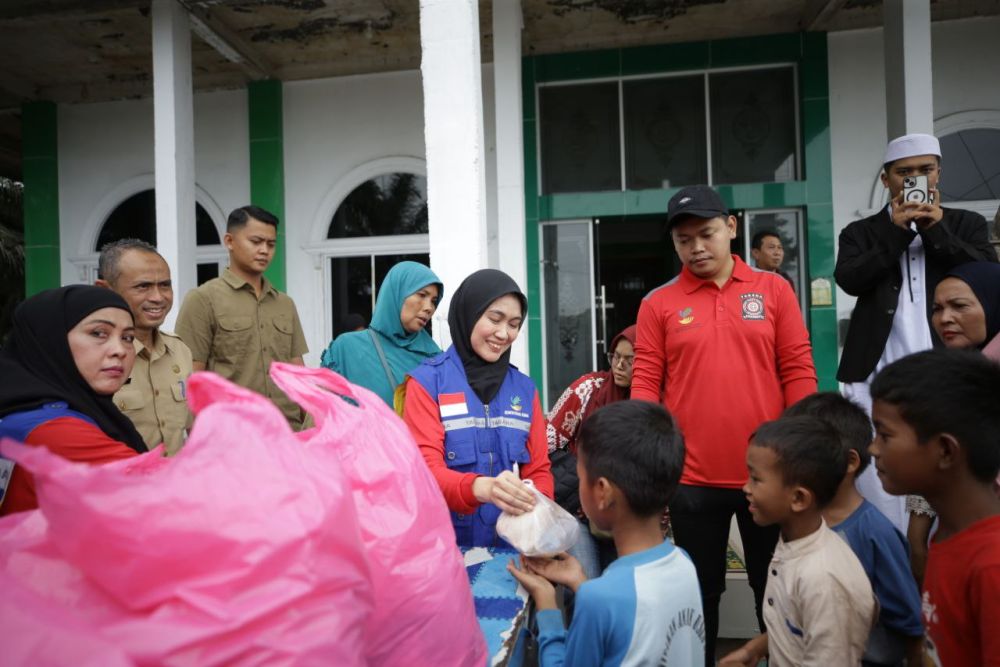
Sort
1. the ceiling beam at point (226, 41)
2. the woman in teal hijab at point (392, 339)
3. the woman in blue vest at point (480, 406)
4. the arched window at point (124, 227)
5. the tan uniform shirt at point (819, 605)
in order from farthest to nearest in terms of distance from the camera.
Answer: the arched window at point (124, 227)
the ceiling beam at point (226, 41)
the woman in teal hijab at point (392, 339)
the woman in blue vest at point (480, 406)
the tan uniform shirt at point (819, 605)

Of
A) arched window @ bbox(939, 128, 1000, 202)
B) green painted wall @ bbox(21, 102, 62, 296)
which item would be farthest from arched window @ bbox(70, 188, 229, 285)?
arched window @ bbox(939, 128, 1000, 202)

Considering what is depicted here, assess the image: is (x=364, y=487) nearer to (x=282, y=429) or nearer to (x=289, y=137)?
(x=282, y=429)

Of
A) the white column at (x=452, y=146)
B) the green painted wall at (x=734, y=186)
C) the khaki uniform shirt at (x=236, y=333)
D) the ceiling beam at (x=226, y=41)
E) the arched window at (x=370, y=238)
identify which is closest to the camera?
the khaki uniform shirt at (x=236, y=333)

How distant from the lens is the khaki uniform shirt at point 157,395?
2.52m

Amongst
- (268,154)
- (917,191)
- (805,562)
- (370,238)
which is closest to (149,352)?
(805,562)

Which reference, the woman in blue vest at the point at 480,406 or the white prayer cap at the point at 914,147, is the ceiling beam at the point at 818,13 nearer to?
the white prayer cap at the point at 914,147

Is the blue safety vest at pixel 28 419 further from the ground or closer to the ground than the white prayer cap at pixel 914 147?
closer to the ground

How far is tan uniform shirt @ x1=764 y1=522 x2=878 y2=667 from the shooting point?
1.47m

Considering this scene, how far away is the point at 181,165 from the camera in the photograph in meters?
5.80

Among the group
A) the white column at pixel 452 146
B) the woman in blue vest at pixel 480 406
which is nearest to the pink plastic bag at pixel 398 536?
the woman in blue vest at pixel 480 406

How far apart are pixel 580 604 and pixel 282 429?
72 centimetres

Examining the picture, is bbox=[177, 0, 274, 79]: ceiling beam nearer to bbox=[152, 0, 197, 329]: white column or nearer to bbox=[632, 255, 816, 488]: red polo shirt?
bbox=[152, 0, 197, 329]: white column

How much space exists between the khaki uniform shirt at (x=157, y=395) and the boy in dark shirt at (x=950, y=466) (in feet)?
7.94

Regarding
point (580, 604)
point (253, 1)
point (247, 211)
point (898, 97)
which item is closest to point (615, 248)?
point (898, 97)
